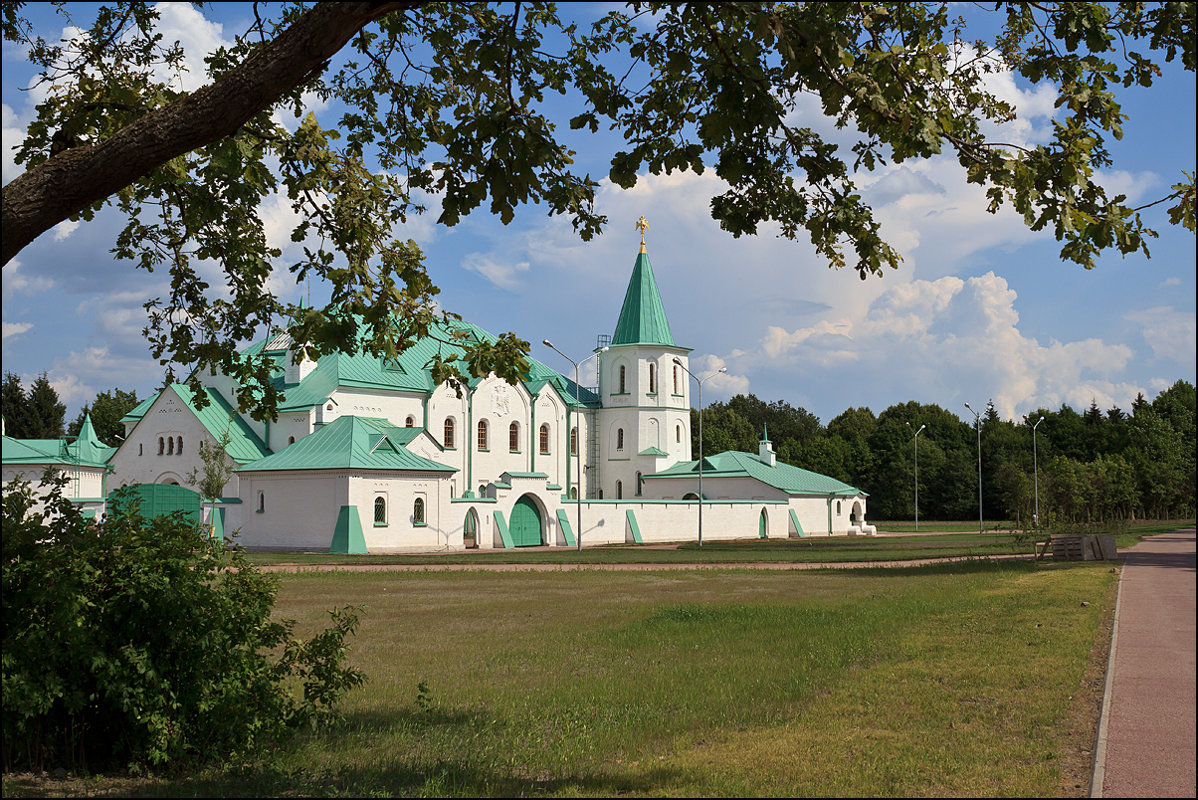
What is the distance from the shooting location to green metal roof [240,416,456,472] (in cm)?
4466

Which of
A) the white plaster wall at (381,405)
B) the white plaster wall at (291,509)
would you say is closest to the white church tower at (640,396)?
the white plaster wall at (381,405)

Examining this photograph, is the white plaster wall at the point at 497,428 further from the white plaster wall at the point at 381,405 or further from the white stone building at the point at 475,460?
the white plaster wall at the point at 381,405

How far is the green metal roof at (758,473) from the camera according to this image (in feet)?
226

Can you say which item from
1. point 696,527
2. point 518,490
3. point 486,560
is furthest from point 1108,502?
point 486,560

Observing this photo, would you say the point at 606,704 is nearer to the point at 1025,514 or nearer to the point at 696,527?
the point at 1025,514

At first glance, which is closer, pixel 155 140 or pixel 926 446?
pixel 155 140

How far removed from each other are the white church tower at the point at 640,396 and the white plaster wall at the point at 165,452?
29024mm

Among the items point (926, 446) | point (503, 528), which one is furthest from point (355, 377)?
point (926, 446)

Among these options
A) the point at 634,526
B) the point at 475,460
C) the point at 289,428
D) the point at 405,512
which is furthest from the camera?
the point at 475,460

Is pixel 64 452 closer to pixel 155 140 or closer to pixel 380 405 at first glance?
pixel 380 405

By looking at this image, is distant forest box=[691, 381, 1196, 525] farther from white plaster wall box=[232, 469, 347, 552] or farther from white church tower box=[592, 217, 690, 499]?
white plaster wall box=[232, 469, 347, 552]

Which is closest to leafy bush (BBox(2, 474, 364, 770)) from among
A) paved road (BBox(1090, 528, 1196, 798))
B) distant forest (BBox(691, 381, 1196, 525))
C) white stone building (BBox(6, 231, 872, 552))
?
paved road (BBox(1090, 528, 1196, 798))

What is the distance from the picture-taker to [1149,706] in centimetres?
873

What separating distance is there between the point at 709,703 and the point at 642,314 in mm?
61937
